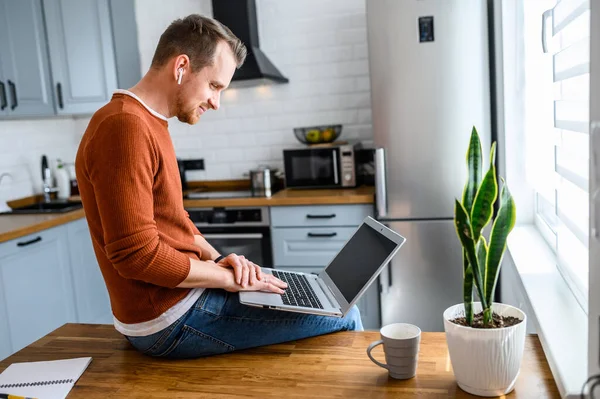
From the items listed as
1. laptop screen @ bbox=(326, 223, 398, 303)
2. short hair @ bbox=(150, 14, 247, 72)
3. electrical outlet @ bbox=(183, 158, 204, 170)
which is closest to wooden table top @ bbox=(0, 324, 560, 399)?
laptop screen @ bbox=(326, 223, 398, 303)

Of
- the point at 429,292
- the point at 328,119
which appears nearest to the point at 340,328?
the point at 429,292

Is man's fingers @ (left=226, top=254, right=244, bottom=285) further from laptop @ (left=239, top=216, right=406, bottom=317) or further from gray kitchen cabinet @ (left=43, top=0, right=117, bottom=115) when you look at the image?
gray kitchen cabinet @ (left=43, top=0, right=117, bottom=115)

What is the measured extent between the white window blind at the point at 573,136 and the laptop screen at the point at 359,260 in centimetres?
53

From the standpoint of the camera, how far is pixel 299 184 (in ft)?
12.2

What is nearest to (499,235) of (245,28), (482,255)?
(482,255)

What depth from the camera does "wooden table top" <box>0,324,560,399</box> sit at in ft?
4.38

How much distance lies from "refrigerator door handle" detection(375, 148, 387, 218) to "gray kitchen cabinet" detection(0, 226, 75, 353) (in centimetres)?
178

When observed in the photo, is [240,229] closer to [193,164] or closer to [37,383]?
[193,164]

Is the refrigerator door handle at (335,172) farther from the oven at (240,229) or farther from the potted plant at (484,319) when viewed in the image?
the potted plant at (484,319)

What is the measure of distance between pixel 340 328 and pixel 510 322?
0.55 meters

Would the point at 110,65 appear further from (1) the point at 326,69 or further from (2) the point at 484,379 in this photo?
(2) the point at 484,379

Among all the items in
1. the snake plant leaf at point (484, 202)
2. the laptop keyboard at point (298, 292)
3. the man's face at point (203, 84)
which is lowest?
the laptop keyboard at point (298, 292)

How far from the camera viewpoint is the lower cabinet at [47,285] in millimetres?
2980

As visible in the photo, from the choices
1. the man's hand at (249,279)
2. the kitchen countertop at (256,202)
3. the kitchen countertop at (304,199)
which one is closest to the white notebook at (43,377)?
the man's hand at (249,279)
